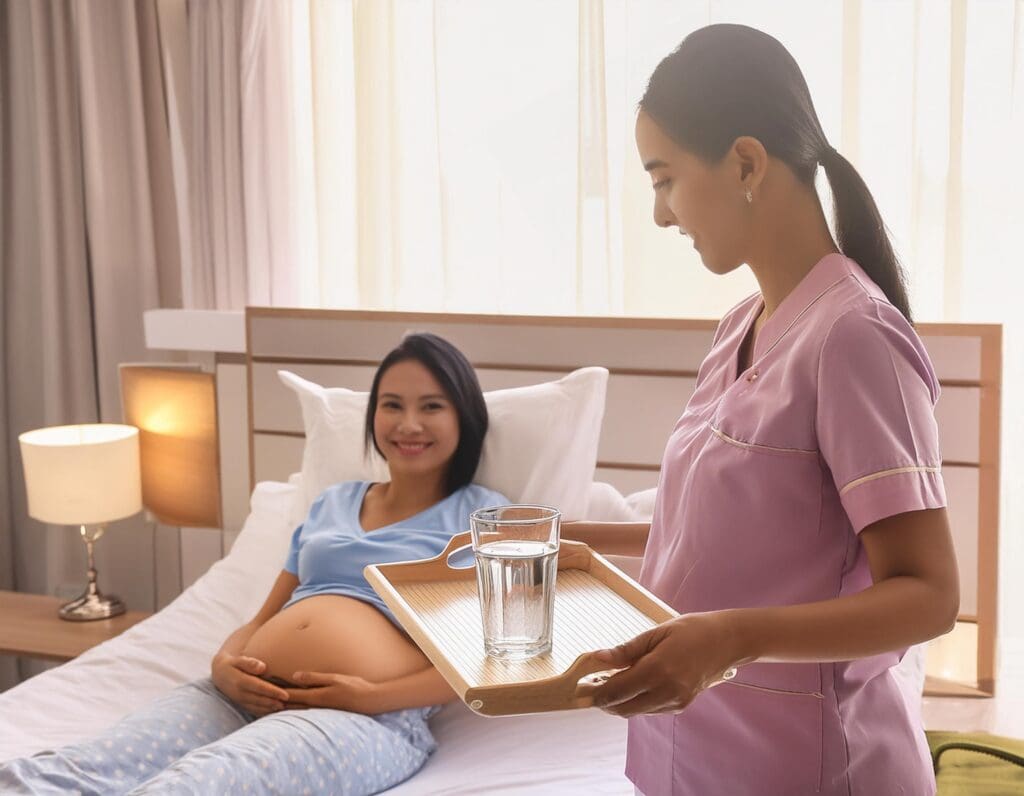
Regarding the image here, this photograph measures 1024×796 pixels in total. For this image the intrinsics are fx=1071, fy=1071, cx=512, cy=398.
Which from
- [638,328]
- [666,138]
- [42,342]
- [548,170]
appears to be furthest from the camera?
[42,342]

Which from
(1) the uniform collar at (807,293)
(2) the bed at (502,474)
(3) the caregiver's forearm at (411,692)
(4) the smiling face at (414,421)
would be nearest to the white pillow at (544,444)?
(2) the bed at (502,474)

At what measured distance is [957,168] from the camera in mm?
2273

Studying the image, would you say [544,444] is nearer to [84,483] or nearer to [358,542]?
[358,542]

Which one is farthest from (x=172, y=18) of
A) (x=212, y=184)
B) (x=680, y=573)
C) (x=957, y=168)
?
(x=680, y=573)

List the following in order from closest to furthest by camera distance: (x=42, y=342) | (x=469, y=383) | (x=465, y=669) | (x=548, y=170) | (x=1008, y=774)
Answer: (x=465, y=669)
(x=1008, y=774)
(x=469, y=383)
(x=548, y=170)
(x=42, y=342)

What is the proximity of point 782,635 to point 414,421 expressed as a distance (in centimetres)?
133

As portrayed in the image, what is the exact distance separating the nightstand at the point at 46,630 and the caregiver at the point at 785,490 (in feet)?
6.56

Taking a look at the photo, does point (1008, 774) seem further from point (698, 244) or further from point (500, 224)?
point (500, 224)

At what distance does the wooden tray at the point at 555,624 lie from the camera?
860 mm

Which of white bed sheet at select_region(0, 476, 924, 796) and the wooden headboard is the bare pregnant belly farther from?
the wooden headboard

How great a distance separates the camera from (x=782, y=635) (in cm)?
83

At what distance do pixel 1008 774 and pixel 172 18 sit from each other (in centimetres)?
284

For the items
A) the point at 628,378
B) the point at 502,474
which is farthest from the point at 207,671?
the point at 628,378

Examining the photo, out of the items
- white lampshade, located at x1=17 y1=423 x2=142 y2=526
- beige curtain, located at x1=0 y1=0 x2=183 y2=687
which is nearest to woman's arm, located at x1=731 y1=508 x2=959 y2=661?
white lampshade, located at x1=17 y1=423 x2=142 y2=526
